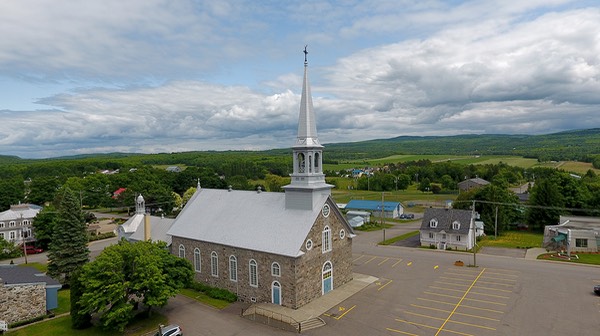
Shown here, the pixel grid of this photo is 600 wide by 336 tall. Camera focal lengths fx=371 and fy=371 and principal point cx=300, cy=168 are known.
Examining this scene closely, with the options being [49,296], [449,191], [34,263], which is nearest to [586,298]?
[49,296]

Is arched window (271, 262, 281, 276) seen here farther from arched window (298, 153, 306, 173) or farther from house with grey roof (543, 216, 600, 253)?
house with grey roof (543, 216, 600, 253)

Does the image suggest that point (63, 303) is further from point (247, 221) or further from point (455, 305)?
point (455, 305)

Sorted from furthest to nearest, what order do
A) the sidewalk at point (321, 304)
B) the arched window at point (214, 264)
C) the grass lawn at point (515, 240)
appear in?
the grass lawn at point (515, 240)
the arched window at point (214, 264)
the sidewalk at point (321, 304)

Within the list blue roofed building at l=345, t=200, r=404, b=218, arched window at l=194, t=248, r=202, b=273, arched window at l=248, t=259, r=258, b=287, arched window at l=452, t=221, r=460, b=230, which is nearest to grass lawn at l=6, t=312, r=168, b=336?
arched window at l=194, t=248, r=202, b=273

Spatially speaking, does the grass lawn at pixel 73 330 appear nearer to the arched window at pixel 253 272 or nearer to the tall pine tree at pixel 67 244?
the arched window at pixel 253 272

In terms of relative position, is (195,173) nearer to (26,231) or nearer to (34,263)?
(26,231)

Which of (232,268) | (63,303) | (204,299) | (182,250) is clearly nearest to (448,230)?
(232,268)

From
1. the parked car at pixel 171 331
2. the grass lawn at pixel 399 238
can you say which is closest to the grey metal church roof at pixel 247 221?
the parked car at pixel 171 331
